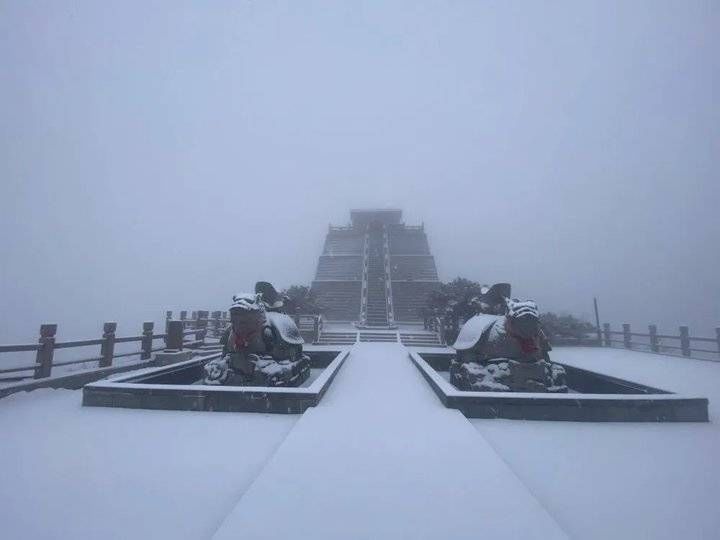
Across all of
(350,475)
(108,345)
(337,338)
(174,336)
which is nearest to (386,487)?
(350,475)

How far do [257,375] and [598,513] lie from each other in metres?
4.56

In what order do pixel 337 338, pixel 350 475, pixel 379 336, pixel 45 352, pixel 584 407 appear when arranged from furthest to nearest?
pixel 379 336, pixel 337 338, pixel 45 352, pixel 584 407, pixel 350 475

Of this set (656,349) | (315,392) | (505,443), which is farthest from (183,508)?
(656,349)

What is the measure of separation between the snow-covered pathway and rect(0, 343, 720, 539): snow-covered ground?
1 cm

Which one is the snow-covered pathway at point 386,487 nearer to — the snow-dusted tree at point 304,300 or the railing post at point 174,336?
the railing post at point 174,336

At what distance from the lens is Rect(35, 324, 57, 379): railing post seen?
5.96 m

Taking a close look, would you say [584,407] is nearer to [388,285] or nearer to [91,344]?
[91,344]

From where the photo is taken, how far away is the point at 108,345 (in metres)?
7.33

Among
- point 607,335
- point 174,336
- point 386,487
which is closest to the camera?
point 386,487

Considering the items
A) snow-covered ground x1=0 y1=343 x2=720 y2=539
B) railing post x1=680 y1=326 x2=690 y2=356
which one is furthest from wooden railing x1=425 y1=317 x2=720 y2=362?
snow-covered ground x1=0 y1=343 x2=720 y2=539

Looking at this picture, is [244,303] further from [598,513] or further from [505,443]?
[598,513]

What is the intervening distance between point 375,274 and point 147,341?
825 inches

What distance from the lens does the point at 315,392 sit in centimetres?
451

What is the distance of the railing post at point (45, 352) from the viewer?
5.96 metres
